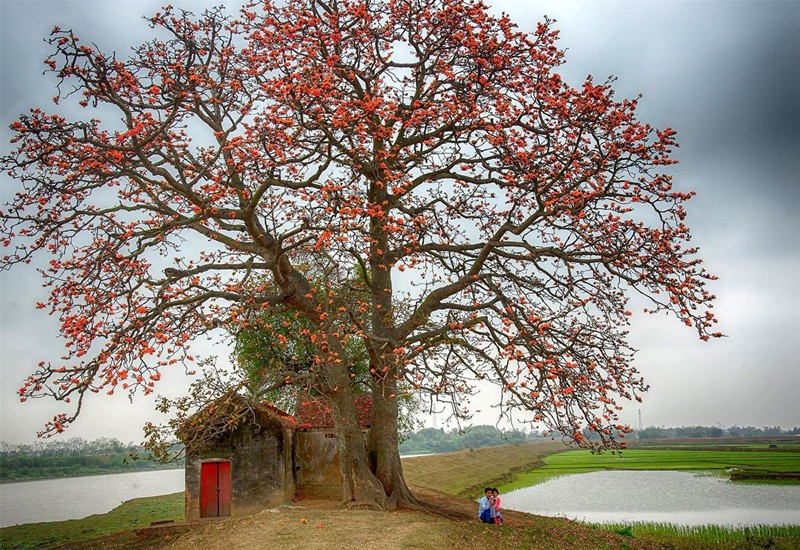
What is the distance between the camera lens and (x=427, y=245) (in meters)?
17.8

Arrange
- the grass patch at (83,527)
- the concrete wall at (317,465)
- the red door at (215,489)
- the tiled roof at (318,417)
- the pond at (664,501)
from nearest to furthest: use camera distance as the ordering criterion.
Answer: the red door at (215,489) → the grass patch at (83,527) → the concrete wall at (317,465) → the tiled roof at (318,417) → the pond at (664,501)

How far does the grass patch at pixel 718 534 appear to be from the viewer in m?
19.7

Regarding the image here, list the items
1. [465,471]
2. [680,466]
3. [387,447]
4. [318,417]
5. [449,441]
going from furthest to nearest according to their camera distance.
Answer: [449,441]
[680,466]
[465,471]
[318,417]
[387,447]

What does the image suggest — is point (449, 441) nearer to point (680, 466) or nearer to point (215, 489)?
point (680, 466)

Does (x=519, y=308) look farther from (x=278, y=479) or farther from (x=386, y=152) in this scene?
(x=278, y=479)

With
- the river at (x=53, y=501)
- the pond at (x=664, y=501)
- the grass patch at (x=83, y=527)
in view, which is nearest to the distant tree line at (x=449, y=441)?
the river at (x=53, y=501)

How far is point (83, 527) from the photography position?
2578 cm

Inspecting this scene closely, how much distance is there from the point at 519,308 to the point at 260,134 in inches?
288

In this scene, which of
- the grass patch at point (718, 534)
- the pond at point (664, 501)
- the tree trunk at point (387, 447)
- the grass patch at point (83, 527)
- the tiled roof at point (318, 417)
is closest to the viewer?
the tree trunk at point (387, 447)

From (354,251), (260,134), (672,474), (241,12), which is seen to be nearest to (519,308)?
(354,251)

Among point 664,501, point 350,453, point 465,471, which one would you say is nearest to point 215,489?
point 350,453

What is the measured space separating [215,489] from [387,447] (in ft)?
21.9

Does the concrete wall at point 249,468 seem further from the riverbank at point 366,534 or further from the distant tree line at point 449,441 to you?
the distant tree line at point 449,441

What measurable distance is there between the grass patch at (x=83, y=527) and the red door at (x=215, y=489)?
253 cm
